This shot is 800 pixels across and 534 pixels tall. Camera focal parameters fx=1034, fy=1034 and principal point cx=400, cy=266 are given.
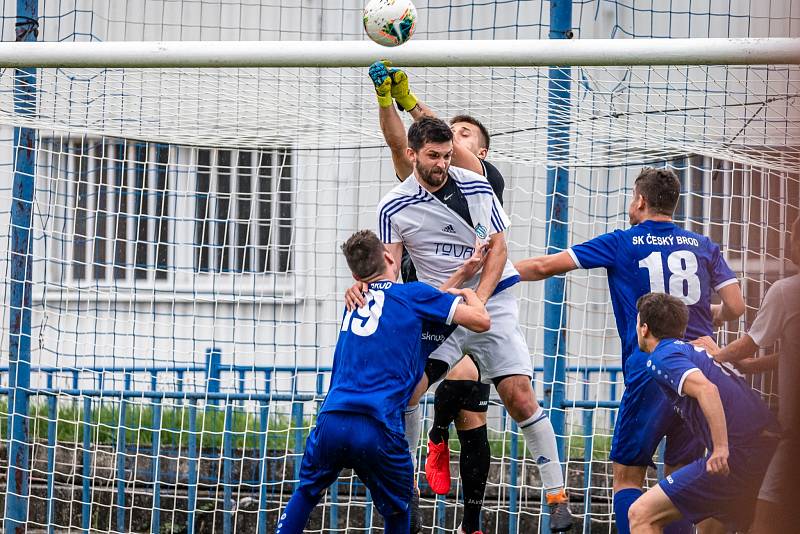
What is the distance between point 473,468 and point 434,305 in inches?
49.5

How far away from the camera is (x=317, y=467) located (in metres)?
4.96

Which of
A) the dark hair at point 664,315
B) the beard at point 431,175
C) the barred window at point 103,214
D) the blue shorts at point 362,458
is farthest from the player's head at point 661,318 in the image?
the barred window at point 103,214

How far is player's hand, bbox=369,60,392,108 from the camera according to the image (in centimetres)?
523

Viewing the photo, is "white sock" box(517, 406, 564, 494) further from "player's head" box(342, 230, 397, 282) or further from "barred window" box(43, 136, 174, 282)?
"barred window" box(43, 136, 174, 282)

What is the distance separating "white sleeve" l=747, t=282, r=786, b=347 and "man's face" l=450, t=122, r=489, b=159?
1.76m

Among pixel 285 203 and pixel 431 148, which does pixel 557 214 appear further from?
pixel 285 203

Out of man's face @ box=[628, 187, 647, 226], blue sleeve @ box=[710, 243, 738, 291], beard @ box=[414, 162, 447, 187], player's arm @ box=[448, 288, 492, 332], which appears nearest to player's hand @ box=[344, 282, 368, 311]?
player's arm @ box=[448, 288, 492, 332]

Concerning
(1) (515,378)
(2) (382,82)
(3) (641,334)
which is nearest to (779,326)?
(3) (641,334)

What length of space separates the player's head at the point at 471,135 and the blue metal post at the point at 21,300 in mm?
2981

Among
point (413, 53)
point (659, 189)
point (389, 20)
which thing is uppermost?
point (389, 20)

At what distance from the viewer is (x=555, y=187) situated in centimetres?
683

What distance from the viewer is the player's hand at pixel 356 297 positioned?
5.08 metres

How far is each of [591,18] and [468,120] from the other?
14.0ft

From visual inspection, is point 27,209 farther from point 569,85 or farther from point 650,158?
point 650,158
